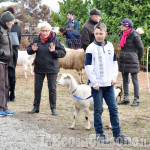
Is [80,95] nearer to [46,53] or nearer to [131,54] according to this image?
[46,53]

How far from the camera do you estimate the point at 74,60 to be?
40.8ft

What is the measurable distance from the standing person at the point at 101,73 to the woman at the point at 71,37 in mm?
7038

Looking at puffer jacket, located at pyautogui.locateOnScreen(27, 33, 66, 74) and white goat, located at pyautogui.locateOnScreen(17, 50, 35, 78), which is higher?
white goat, located at pyautogui.locateOnScreen(17, 50, 35, 78)

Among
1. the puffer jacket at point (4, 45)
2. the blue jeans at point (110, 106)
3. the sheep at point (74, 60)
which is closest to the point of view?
the blue jeans at point (110, 106)

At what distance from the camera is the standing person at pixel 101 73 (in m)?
5.37

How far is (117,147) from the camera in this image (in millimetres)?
5230

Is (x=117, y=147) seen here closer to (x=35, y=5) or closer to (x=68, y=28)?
(x=68, y=28)

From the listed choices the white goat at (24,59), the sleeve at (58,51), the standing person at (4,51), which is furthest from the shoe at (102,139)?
the white goat at (24,59)

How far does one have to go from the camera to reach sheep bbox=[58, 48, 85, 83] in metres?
12.2

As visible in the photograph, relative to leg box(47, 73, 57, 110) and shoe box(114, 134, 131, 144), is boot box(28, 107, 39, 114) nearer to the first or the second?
leg box(47, 73, 57, 110)

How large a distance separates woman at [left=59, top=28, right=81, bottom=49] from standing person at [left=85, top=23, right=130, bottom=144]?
7038 millimetres

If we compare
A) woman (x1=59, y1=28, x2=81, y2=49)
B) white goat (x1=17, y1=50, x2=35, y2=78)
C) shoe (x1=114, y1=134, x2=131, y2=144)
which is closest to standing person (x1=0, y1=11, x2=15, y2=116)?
shoe (x1=114, y1=134, x2=131, y2=144)

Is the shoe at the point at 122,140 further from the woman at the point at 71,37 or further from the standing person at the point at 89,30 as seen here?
the woman at the point at 71,37

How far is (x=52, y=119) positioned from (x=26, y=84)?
4844 millimetres
